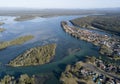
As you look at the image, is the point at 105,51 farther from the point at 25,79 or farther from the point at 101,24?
the point at 101,24

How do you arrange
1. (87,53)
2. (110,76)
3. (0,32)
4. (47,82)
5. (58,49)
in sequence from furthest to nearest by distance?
(0,32) → (58,49) → (87,53) → (110,76) → (47,82)

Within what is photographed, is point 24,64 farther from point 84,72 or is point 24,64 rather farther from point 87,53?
point 87,53

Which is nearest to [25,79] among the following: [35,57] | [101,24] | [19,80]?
[19,80]

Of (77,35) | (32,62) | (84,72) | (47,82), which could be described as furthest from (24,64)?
(77,35)

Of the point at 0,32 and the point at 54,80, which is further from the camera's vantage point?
the point at 0,32

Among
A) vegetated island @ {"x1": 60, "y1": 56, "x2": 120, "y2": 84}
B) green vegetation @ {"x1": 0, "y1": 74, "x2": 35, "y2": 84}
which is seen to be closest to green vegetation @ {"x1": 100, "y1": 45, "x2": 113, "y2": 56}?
vegetated island @ {"x1": 60, "y1": 56, "x2": 120, "y2": 84}

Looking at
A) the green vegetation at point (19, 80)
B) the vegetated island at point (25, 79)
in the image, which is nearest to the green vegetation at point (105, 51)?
the vegetated island at point (25, 79)

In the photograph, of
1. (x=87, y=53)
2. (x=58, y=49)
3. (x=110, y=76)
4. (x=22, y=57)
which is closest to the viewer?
(x=110, y=76)
